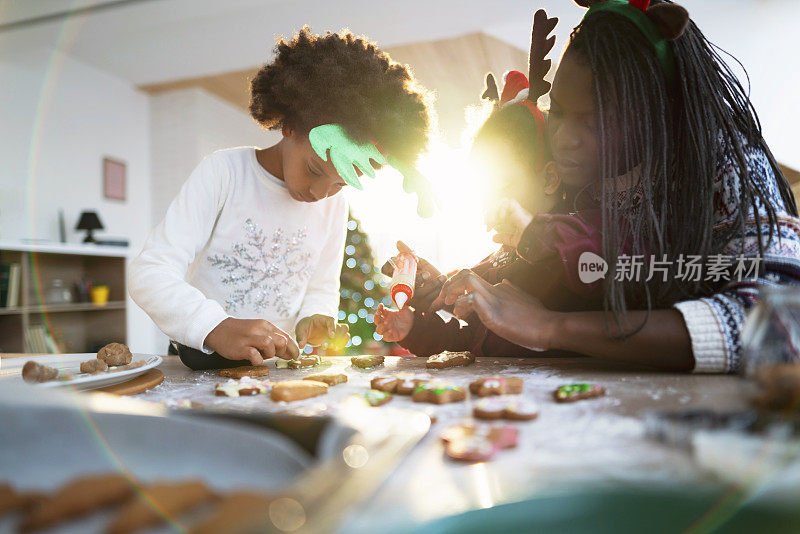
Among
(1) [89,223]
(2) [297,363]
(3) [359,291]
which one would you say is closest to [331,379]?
(2) [297,363]

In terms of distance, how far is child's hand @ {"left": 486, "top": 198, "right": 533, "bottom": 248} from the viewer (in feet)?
2.78

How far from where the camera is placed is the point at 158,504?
11.0 inches

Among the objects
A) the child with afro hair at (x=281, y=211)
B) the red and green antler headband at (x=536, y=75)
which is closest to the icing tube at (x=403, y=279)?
the child with afro hair at (x=281, y=211)

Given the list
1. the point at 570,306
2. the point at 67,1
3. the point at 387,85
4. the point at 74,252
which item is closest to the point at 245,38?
the point at 67,1

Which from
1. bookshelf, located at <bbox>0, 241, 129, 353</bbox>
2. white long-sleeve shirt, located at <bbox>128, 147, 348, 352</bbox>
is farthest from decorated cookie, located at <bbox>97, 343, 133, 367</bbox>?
bookshelf, located at <bbox>0, 241, 129, 353</bbox>

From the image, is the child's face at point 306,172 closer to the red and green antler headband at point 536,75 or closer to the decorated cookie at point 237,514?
the red and green antler headband at point 536,75

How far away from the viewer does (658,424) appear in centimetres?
44

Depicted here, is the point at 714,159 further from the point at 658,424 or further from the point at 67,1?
the point at 67,1

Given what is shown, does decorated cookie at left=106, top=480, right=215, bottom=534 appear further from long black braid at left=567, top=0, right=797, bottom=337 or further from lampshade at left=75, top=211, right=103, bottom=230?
lampshade at left=75, top=211, right=103, bottom=230

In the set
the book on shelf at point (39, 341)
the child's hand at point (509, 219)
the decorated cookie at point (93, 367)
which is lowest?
the book on shelf at point (39, 341)

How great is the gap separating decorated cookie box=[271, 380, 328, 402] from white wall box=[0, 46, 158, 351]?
3878 mm

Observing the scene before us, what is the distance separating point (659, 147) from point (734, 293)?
0.78 feet

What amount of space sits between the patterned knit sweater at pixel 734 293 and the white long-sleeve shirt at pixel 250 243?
0.90 m

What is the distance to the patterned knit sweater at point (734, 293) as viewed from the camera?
68 centimetres
